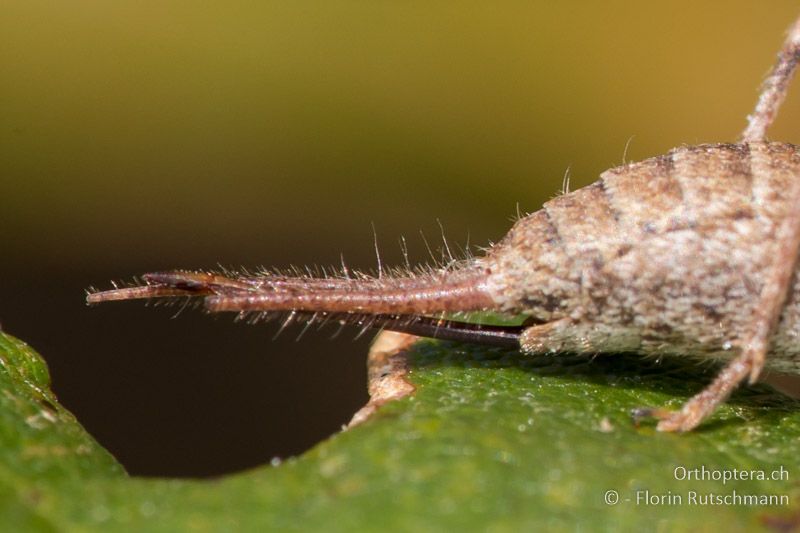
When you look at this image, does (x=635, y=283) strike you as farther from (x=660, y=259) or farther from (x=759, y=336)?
(x=759, y=336)

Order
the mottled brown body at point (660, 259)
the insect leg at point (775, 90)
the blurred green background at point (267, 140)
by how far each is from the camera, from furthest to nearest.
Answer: the blurred green background at point (267, 140) < the insect leg at point (775, 90) < the mottled brown body at point (660, 259)

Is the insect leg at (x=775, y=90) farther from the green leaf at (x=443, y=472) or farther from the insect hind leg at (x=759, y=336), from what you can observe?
the green leaf at (x=443, y=472)

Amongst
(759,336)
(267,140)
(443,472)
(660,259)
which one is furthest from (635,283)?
(267,140)

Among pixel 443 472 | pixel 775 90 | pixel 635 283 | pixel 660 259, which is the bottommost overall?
pixel 443 472

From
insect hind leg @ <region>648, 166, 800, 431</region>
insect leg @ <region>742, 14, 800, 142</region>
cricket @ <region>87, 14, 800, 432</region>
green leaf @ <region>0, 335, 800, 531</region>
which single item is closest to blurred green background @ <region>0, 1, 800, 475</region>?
insect leg @ <region>742, 14, 800, 142</region>

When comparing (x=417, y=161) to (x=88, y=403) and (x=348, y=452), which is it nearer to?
(x=88, y=403)

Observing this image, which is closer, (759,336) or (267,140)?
(759,336)

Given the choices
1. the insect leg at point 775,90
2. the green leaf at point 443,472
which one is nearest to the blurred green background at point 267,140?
the insect leg at point 775,90

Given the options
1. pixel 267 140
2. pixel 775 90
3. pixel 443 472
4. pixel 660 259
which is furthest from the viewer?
pixel 267 140
